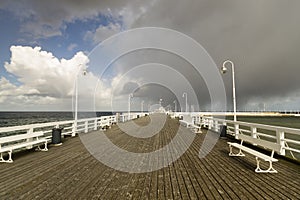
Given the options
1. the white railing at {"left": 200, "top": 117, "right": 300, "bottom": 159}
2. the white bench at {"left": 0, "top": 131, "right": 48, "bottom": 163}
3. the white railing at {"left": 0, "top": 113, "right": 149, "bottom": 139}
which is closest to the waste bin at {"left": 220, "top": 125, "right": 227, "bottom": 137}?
the white railing at {"left": 200, "top": 117, "right": 300, "bottom": 159}

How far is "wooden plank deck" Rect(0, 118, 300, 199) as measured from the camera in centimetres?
400

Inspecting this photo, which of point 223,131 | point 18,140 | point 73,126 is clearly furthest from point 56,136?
point 223,131

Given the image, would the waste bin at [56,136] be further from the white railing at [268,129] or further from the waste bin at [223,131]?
the waste bin at [223,131]

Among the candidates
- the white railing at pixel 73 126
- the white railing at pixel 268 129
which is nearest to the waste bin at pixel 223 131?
the white railing at pixel 268 129

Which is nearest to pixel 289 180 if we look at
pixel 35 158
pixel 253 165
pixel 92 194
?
pixel 253 165

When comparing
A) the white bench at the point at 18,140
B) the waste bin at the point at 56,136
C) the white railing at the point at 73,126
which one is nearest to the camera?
the white bench at the point at 18,140

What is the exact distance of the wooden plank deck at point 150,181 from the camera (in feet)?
13.1

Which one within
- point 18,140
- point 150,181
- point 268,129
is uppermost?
point 268,129

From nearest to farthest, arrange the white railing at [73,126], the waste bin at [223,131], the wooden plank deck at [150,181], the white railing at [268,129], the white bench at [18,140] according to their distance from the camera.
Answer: the wooden plank deck at [150,181] → the white railing at [268,129] → the white bench at [18,140] → the white railing at [73,126] → the waste bin at [223,131]

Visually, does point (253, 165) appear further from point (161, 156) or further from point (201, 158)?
point (161, 156)

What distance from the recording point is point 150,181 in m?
4.80

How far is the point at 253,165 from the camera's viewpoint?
6.22 m

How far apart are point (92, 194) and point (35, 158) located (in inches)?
162

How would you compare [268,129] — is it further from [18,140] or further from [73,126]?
[73,126]
